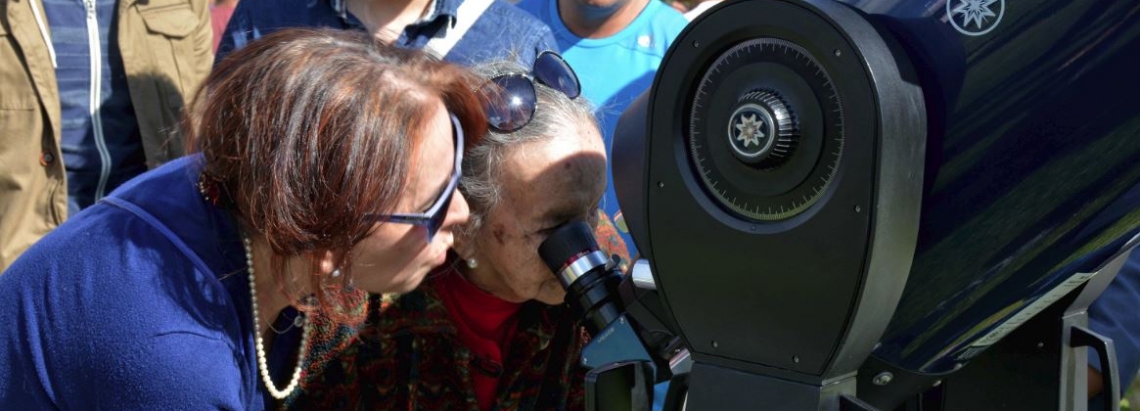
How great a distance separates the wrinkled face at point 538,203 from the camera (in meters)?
2.02

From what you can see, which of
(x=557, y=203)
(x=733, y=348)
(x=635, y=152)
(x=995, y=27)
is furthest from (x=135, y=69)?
(x=995, y=27)

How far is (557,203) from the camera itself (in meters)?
2.02

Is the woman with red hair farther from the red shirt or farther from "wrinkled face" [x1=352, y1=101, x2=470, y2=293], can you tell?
the red shirt

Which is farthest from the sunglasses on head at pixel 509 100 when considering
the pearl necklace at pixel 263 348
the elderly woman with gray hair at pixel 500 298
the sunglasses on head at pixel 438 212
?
the pearl necklace at pixel 263 348

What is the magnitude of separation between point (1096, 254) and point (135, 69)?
2307mm

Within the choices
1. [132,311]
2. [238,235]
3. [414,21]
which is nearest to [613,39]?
[414,21]

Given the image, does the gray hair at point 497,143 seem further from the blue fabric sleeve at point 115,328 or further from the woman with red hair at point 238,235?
the blue fabric sleeve at point 115,328

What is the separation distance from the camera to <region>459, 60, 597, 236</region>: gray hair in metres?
2.01

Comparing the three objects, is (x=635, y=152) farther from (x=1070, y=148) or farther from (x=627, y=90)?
(x=627, y=90)

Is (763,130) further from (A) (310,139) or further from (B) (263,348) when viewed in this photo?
(B) (263,348)

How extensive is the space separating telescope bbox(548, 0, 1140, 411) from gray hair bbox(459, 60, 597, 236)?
1.99ft

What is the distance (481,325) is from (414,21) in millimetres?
764

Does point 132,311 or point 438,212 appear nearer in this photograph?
point 132,311

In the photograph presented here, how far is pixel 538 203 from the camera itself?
2.03 metres
